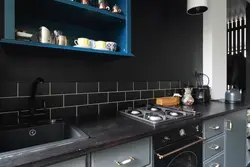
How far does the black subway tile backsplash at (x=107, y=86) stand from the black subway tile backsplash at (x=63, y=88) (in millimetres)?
233

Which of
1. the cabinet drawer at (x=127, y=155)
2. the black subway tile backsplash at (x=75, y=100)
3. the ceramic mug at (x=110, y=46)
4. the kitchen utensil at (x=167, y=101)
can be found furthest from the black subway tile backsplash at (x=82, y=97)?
the cabinet drawer at (x=127, y=155)

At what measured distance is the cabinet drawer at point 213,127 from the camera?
1.20 meters

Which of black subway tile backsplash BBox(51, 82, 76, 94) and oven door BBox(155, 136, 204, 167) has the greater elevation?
Result: black subway tile backsplash BBox(51, 82, 76, 94)

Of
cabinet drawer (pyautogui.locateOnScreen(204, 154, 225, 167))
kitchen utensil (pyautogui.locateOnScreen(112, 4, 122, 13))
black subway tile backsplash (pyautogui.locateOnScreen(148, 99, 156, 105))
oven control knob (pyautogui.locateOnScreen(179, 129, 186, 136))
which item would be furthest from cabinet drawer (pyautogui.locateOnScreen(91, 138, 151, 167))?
kitchen utensil (pyautogui.locateOnScreen(112, 4, 122, 13))

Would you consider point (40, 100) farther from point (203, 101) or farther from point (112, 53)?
point (203, 101)

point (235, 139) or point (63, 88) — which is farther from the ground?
point (63, 88)

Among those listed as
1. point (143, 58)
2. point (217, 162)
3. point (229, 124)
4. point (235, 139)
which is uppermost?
point (143, 58)

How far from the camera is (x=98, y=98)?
4.29 ft

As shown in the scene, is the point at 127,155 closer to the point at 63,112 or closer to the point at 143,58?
the point at 63,112

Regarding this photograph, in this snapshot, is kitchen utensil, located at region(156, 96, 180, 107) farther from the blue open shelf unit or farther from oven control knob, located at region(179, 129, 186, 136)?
the blue open shelf unit

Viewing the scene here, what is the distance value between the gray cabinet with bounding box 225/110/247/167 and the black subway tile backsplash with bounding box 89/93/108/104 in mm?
1115

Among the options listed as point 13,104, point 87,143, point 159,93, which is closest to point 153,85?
point 159,93

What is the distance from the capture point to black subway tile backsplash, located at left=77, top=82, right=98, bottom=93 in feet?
4.00

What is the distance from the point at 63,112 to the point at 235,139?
1.62 metres
